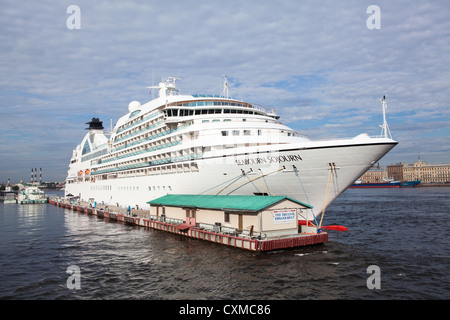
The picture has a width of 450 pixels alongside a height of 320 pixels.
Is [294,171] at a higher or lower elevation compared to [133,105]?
lower

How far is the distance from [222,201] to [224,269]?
8152 mm

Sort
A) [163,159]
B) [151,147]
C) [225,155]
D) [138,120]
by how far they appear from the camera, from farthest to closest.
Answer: [138,120], [151,147], [163,159], [225,155]

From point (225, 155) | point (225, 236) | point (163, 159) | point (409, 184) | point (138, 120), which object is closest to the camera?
point (225, 236)

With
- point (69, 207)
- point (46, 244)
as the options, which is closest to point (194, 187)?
point (46, 244)

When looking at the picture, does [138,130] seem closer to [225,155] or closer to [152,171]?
[152,171]

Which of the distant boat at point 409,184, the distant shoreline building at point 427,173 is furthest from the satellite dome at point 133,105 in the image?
the distant shoreline building at point 427,173

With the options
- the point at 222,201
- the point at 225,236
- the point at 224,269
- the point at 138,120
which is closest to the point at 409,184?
the point at 138,120

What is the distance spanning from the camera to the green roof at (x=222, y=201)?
78.6ft

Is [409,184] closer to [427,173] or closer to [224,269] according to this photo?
[427,173]

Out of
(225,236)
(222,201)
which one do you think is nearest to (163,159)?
(222,201)

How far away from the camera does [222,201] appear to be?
89.5ft

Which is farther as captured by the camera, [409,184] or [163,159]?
[409,184]

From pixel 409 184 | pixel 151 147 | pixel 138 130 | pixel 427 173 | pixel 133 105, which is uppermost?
pixel 133 105
